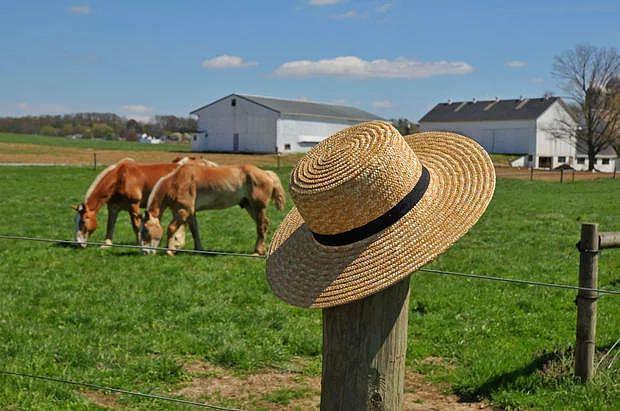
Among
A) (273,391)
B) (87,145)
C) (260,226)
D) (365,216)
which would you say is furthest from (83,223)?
(87,145)

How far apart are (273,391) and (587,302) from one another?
252cm

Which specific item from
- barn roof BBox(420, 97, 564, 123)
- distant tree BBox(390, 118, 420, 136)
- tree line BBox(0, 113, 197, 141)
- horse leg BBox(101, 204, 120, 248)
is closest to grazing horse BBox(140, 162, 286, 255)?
horse leg BBox(101, 204, 120, 248)

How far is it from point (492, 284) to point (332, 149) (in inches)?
276

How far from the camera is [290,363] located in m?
6.29

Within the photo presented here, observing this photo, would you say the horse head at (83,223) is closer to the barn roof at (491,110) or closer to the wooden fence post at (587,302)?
the wooden fence post at (587,302)

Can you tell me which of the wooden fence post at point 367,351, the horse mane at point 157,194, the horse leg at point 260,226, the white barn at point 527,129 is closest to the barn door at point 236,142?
the white barn at point 527,129

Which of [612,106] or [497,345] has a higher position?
[612,106]

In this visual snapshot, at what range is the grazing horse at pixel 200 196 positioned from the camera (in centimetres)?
1202

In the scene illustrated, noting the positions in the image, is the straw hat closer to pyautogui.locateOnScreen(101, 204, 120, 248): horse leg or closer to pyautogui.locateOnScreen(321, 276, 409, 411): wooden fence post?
pyautogui.locateOnScreen(321, 276, 409, 411): wooden fence post

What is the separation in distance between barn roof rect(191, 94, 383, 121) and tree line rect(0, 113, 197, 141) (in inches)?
1945

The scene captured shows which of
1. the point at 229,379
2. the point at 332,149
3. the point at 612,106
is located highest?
the point at 612,106

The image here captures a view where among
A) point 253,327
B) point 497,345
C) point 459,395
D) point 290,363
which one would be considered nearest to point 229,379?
point 290,363

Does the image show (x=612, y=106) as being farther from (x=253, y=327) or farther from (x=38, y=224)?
(x=253, y=327)

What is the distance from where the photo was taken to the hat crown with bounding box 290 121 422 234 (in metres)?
2.63
